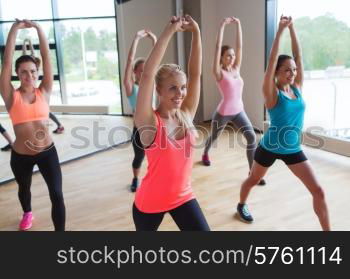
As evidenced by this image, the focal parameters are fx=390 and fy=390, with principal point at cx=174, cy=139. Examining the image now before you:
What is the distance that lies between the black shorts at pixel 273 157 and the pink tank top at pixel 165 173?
0.86 meters

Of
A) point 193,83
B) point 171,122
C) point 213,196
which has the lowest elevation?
point 213,196

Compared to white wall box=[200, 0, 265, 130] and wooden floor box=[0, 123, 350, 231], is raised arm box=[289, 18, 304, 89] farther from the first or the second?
white wall box=[200, 0, 265, 130]

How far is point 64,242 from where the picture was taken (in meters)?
2.10

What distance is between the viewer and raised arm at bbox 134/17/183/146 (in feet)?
5.06

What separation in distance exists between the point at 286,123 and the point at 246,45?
3.57m

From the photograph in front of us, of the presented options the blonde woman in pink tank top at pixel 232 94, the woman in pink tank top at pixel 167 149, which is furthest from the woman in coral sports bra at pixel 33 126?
the blonde woman in pink tank top at pixel 232 94

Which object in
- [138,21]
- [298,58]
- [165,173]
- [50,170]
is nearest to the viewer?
[165,173]

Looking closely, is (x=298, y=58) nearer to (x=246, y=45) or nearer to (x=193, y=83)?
(x=193, y=83)

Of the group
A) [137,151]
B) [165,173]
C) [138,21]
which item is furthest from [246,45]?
[165,173]

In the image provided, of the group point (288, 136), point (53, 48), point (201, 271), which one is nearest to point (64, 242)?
point (201, 271)

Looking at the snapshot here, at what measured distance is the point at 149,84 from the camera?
155cm

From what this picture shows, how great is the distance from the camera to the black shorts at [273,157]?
2.33 meters

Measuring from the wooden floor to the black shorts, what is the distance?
1.86 ft

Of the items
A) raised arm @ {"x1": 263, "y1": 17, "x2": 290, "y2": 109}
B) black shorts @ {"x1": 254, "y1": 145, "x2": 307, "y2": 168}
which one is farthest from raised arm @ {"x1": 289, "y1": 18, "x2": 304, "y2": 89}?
black shorts @ {"x1": 254, "y1": 145, "x2": 307, "y2": 168}
